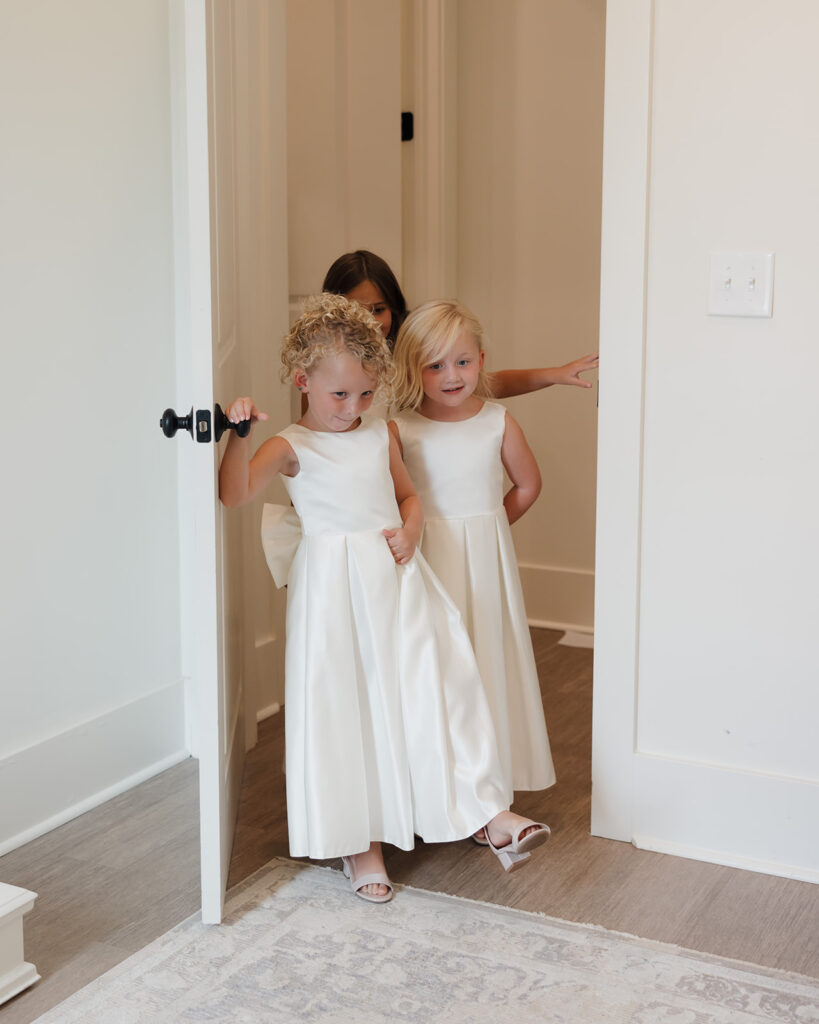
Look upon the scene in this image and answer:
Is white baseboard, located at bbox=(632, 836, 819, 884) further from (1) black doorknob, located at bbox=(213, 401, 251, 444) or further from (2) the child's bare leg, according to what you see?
(1) black doorknob, located at bbox=(213, 401, 251, 444)

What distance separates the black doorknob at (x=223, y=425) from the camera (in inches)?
74.5

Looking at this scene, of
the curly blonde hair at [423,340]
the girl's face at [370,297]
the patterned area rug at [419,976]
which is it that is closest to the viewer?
the patterned area rug at [419,976]

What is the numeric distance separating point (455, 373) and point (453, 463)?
6.9 inches

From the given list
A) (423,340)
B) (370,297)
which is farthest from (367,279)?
(423,340)

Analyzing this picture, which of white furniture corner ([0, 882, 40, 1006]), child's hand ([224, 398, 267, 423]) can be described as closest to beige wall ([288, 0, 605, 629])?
child's hand ([224, 398, 267, 423])

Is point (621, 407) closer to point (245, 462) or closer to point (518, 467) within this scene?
point (518, 467)

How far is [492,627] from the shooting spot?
2.33 metres

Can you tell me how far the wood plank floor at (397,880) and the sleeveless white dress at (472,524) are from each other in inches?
8.5

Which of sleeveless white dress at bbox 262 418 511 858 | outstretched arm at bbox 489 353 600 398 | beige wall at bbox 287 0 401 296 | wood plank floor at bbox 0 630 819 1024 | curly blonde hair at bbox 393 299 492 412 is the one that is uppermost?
beige wall at bbox 287 0 401 296

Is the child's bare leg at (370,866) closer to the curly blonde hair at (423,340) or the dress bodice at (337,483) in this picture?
the dress bodice at (337,483)

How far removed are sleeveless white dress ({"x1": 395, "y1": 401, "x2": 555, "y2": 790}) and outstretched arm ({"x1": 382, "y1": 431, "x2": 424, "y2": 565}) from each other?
0.19 feet

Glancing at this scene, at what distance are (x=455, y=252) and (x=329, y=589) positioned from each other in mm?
2013

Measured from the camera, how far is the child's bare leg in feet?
6.81

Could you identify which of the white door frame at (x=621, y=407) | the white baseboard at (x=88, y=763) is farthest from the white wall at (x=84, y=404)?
the white door frame at (x=621, y=407)
